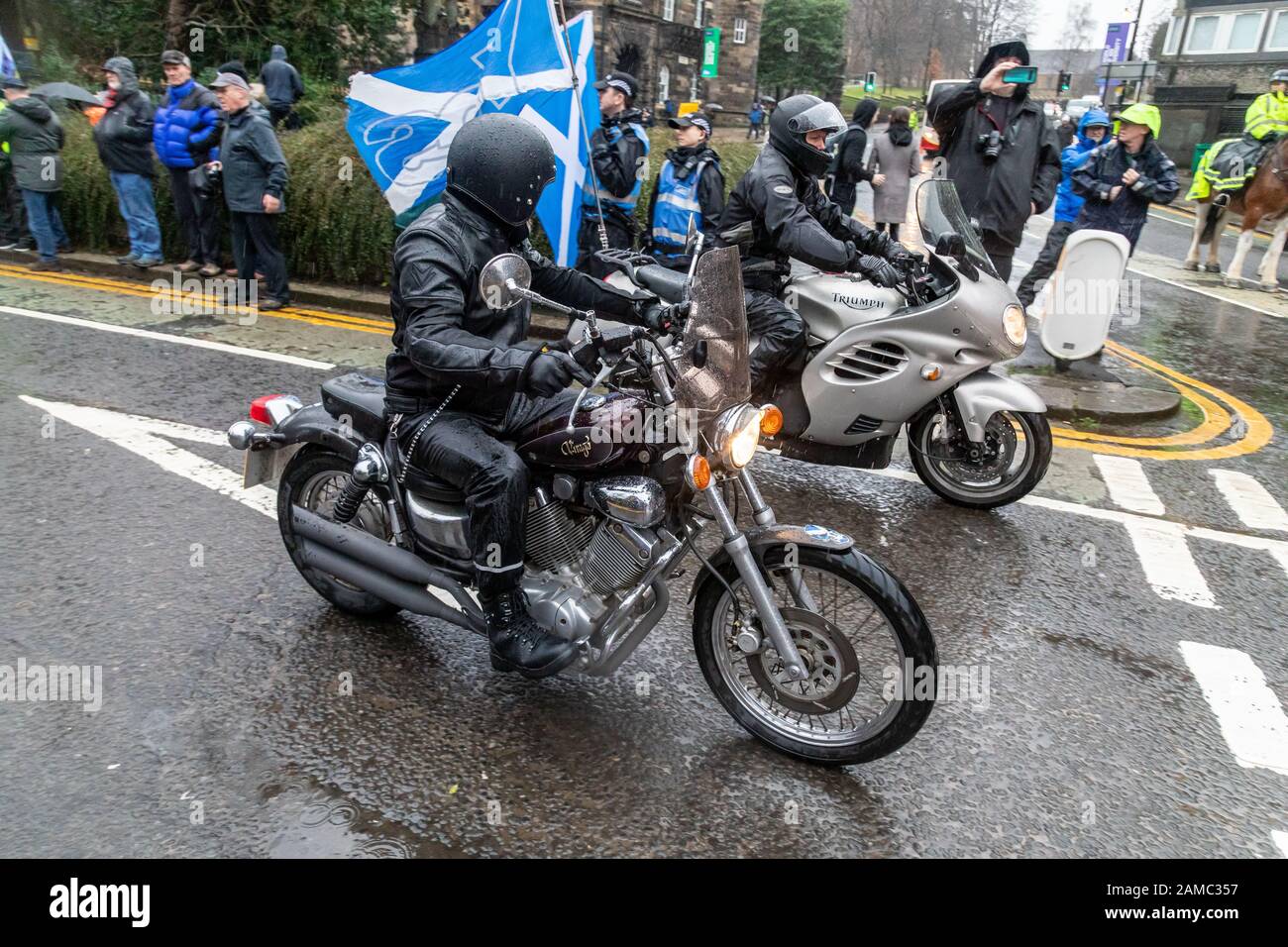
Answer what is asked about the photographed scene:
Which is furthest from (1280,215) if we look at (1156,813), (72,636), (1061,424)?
(72,636)

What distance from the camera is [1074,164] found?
11.3 meters

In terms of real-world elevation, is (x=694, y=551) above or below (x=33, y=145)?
below

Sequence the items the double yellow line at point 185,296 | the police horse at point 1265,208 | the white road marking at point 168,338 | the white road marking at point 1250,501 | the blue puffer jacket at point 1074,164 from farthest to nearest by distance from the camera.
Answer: the police horse at point 1265,208 < the blue puffer jacket at point 1074,164 < the double yellow line at point 185,296 < the white road marking at point 168,338 < the white road marking at point 1250,501

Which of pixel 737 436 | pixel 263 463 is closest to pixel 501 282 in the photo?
pixel 737 436

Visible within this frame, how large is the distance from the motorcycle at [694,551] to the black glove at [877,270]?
7.06 ft

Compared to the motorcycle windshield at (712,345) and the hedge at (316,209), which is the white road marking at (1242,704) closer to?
the motorcycle windshield at (712,345)

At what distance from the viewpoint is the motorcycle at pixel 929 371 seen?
5.02 metres

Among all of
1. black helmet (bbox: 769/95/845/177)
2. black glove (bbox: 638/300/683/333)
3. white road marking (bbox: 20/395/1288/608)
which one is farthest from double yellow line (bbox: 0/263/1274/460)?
black glove (bbox: 638/300/683/333)

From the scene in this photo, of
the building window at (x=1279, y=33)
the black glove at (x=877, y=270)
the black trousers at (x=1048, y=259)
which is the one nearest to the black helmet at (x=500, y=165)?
the black glove at (x=877, y=270)

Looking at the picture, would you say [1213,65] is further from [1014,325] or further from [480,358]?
[480,358]

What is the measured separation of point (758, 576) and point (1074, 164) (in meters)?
10.1
